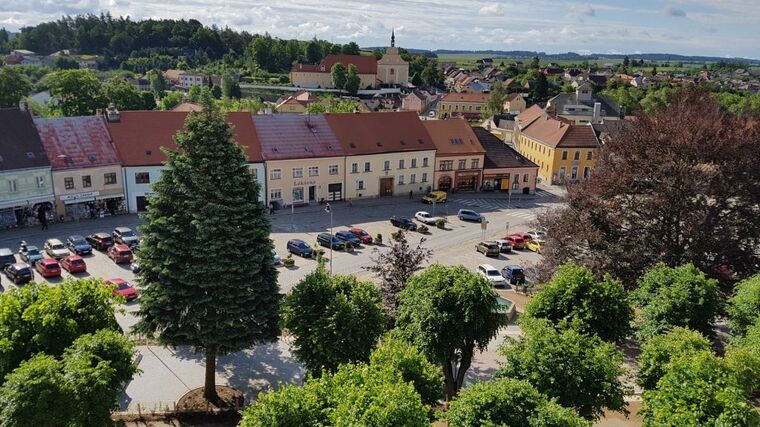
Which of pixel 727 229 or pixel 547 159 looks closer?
pixel 727 229

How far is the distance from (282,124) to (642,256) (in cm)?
3652

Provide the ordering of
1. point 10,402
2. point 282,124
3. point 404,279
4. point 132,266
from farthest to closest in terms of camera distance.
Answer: point 282,124 < point 132,266 < point 404,279 < point 10,402

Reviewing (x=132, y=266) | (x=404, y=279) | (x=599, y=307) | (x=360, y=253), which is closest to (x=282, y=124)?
(x=360, y=253)

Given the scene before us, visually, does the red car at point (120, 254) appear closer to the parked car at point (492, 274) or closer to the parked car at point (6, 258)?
the parked car at point (6, 258)

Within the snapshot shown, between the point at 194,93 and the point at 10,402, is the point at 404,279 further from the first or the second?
the point at 194,93

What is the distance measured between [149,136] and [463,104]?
3761 inches

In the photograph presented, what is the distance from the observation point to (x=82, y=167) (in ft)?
157

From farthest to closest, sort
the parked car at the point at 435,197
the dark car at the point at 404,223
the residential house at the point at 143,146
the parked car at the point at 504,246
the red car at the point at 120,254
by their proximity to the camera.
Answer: the parked car at the point at 435,197, the dark car at the point at 404,223, the residential house at the point at 143,146, the parked car at the point at 504,246, the red car at the point at 120,254

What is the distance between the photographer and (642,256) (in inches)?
1198

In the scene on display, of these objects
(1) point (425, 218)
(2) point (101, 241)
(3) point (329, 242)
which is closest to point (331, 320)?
(3) point (329, 242)

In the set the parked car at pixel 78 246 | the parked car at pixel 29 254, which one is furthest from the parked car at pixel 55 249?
the parked car at pixel 29 254

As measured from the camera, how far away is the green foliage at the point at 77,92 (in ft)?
270

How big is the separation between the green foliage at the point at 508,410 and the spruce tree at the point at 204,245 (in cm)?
1026

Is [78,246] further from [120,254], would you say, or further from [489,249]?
[489,249]
